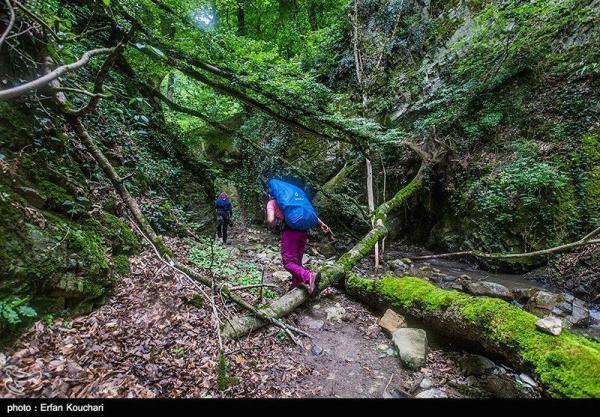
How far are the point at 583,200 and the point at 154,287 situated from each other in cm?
934

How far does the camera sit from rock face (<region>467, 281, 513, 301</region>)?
614 centimetres

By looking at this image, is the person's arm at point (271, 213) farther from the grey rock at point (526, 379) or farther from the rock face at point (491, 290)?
the rock face at point (491, 290)

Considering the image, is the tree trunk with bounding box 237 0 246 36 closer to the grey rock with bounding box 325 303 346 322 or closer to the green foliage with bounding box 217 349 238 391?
the grey rock with bounding box 325 303 346 322

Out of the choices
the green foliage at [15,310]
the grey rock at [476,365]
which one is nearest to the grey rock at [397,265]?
the grey rock at [476,365]

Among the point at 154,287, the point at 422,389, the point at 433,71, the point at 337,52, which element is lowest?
the point at 422,389

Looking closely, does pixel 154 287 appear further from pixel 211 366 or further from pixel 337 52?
pixel 337 52

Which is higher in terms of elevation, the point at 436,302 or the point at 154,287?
the point at 154,287

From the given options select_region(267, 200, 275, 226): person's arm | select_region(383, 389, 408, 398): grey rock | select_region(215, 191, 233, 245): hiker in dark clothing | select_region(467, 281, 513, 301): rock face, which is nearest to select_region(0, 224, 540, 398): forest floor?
select_region(383, 389, 408, 398): grey rock

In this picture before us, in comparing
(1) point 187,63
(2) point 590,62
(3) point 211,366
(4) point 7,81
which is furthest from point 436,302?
(2) point 590,62

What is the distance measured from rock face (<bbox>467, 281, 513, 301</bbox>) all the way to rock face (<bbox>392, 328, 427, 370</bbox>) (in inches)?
106

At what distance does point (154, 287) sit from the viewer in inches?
162

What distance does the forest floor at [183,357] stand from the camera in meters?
2.53

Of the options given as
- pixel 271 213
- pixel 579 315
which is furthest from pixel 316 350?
pixel 579 315
